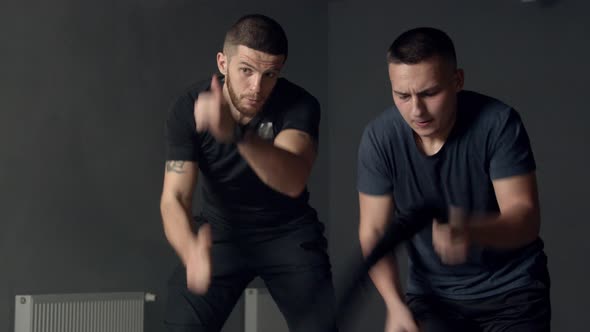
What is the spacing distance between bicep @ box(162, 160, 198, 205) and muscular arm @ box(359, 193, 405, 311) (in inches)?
27.0

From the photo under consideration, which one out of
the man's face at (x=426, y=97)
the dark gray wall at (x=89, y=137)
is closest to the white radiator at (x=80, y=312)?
the dark gray wall at (x=89, y=137)

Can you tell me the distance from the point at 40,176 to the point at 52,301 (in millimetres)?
612

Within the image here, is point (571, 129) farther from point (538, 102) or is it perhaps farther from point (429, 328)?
point (429, 328)

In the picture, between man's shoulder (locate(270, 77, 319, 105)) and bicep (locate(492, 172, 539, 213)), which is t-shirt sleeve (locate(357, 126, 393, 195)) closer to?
bicep (locate(492, 172, 539, 213))

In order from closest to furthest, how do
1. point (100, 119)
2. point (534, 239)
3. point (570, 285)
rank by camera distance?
point (534, 239) → point (100, 119) → point (570, 285)

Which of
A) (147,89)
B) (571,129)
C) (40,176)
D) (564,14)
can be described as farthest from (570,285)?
(40,176)

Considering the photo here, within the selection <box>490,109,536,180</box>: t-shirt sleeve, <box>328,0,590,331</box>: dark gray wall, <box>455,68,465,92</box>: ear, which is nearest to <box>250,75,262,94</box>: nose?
<box>455,68,465,92</box>: ear

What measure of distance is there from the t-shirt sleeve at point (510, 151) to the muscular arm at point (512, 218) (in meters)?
0.02

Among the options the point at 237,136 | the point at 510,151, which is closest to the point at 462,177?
the point at 510,151

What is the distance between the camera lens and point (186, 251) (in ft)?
9.36

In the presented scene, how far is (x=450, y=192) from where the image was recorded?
2.56 meters

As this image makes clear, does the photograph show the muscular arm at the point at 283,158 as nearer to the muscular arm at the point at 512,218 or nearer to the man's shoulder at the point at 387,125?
the man's shoulder at the point at 387,125

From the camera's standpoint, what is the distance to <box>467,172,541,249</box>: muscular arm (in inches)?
92.5

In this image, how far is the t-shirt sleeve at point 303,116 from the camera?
118 inches
